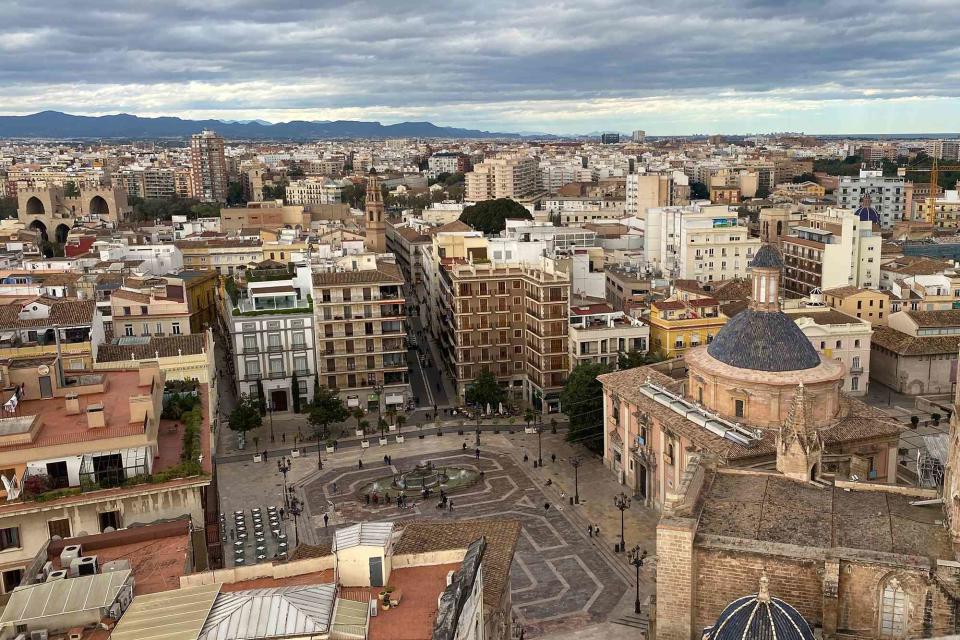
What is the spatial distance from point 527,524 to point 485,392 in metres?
20.2

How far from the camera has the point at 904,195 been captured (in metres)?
165

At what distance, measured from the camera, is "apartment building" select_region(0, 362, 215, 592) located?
28859 millimetres

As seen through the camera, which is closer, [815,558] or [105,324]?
[815,558]

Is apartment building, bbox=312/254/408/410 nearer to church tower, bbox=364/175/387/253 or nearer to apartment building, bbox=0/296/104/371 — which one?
apartment building, bbox=0/296/104/371

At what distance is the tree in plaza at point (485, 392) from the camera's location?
7112 centimetres

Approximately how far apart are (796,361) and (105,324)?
53602mm

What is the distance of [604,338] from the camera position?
70812 mm

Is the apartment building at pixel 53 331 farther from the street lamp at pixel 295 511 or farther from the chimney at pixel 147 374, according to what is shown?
the chimney at pixel 147 374

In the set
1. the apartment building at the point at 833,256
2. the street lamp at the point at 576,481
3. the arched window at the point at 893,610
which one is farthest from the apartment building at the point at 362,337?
the apartment building at the point at 833,256

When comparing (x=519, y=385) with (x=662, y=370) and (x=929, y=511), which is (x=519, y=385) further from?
(x=929, y=511)

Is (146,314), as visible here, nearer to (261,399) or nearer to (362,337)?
(261,399)

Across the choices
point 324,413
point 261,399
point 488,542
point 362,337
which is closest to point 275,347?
point 261,399

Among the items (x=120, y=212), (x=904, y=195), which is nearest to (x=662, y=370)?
(x=904, y=195)

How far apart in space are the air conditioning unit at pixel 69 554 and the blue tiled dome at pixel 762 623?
1955 cm
